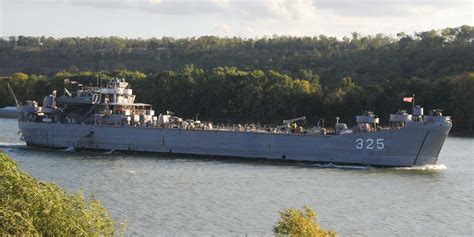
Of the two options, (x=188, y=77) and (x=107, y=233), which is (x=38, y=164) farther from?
(x=188, y=77)

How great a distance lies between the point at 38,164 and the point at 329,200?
74.2 ft

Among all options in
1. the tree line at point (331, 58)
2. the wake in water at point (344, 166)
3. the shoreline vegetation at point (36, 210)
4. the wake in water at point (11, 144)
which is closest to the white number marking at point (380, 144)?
the wake in water at point (344, 166)

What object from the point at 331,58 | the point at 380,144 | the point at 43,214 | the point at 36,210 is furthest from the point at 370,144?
the point at 331,58

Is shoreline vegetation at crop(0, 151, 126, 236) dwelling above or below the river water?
above

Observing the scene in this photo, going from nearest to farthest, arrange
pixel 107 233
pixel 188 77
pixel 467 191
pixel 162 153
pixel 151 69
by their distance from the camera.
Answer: pixel 107 233 → pixel 467 191 → pixel 162 153 → pixel 188 77 → pixel 151 69

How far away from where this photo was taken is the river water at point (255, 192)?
32938mm

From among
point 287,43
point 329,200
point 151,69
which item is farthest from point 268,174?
point 287,43

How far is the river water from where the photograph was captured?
108 ft

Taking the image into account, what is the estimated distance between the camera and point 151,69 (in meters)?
175

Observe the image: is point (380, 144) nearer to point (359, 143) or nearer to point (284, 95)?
point (359, 143)

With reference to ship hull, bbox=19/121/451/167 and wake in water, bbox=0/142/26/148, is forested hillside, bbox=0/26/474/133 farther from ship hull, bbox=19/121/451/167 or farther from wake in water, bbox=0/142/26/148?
wake in water, bbox=0/142/26/148

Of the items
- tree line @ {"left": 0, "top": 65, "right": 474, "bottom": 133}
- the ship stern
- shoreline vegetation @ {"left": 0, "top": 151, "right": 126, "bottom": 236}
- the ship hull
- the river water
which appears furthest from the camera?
tree line @ {"left": 0, "top": 65, "right": 474, "bottom": 133}

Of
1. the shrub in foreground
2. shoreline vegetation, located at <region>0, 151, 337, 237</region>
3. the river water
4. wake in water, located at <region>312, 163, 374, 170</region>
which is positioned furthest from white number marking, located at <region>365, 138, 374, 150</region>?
the shrub in foreground

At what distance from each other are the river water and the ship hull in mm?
1232
